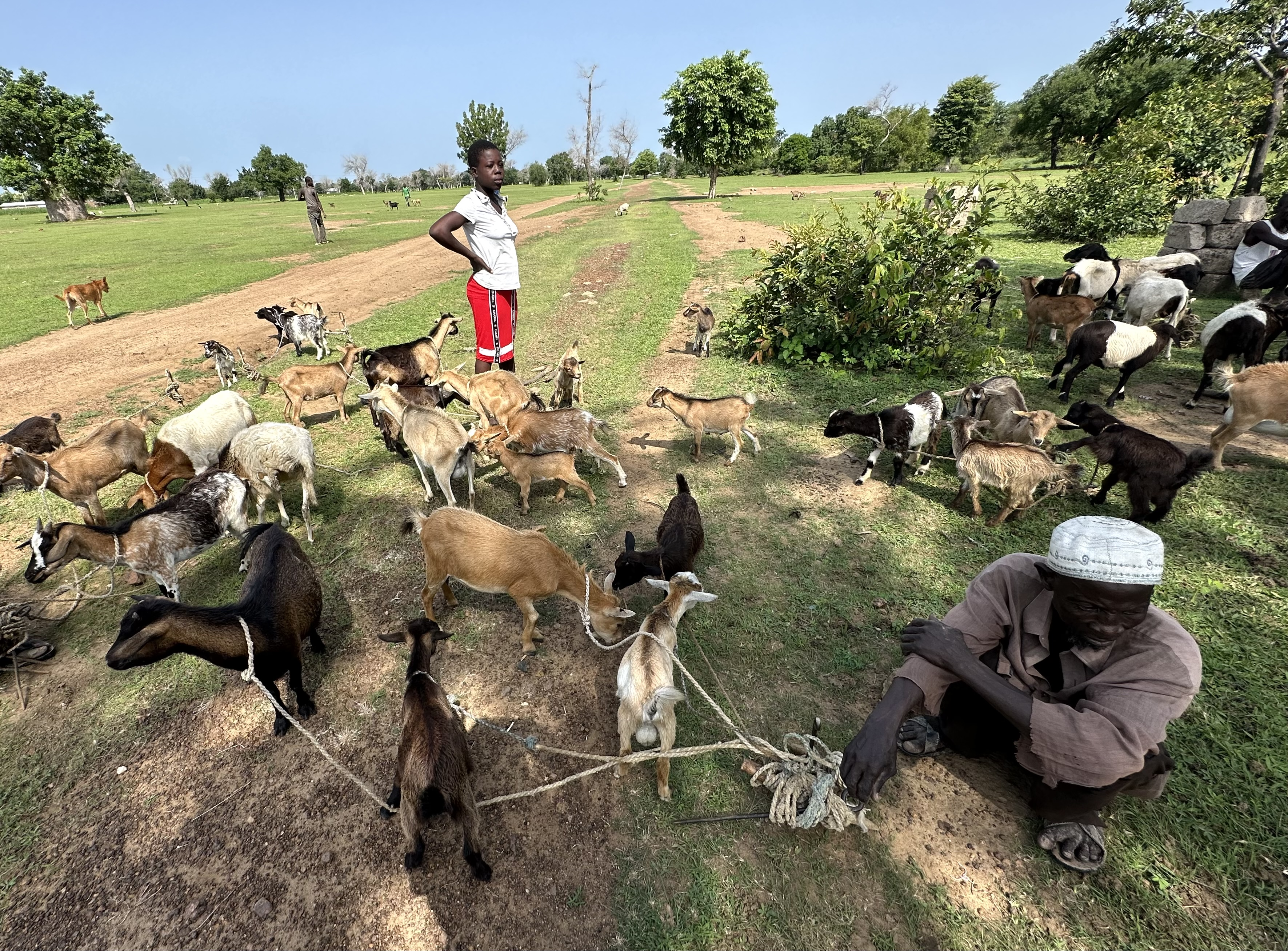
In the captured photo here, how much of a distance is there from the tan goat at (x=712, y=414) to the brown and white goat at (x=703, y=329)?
12.2 ft

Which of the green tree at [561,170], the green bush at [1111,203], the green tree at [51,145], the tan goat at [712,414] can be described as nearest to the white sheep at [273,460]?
the tan goat at [712,414]

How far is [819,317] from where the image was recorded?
1017 cm

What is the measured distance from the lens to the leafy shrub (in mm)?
9172

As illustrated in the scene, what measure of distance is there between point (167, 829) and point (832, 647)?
4.95 m

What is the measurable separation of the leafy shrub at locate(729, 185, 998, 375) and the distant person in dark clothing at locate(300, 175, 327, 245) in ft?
73.2

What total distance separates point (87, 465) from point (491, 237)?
540 cm

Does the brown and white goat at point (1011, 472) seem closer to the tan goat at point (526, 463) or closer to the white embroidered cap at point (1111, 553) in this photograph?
the white embroidered cap at point (1111, 553)

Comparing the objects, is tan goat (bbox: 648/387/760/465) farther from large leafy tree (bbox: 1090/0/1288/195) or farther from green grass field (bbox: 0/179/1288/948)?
large leafy tree (bbox: 1090/0/1288/195)

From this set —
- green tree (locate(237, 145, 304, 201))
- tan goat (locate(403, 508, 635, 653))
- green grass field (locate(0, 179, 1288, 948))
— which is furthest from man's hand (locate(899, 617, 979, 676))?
green tree (locate(237, 145, 304, 201))

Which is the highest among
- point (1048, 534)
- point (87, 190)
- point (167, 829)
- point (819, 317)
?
point (87, 190)

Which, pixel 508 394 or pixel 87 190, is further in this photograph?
pixel 87 190

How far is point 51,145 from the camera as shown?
42562mm

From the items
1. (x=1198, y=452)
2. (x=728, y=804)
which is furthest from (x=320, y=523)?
(x=1198, y=452)

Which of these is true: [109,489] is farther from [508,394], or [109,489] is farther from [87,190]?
[87,190]
